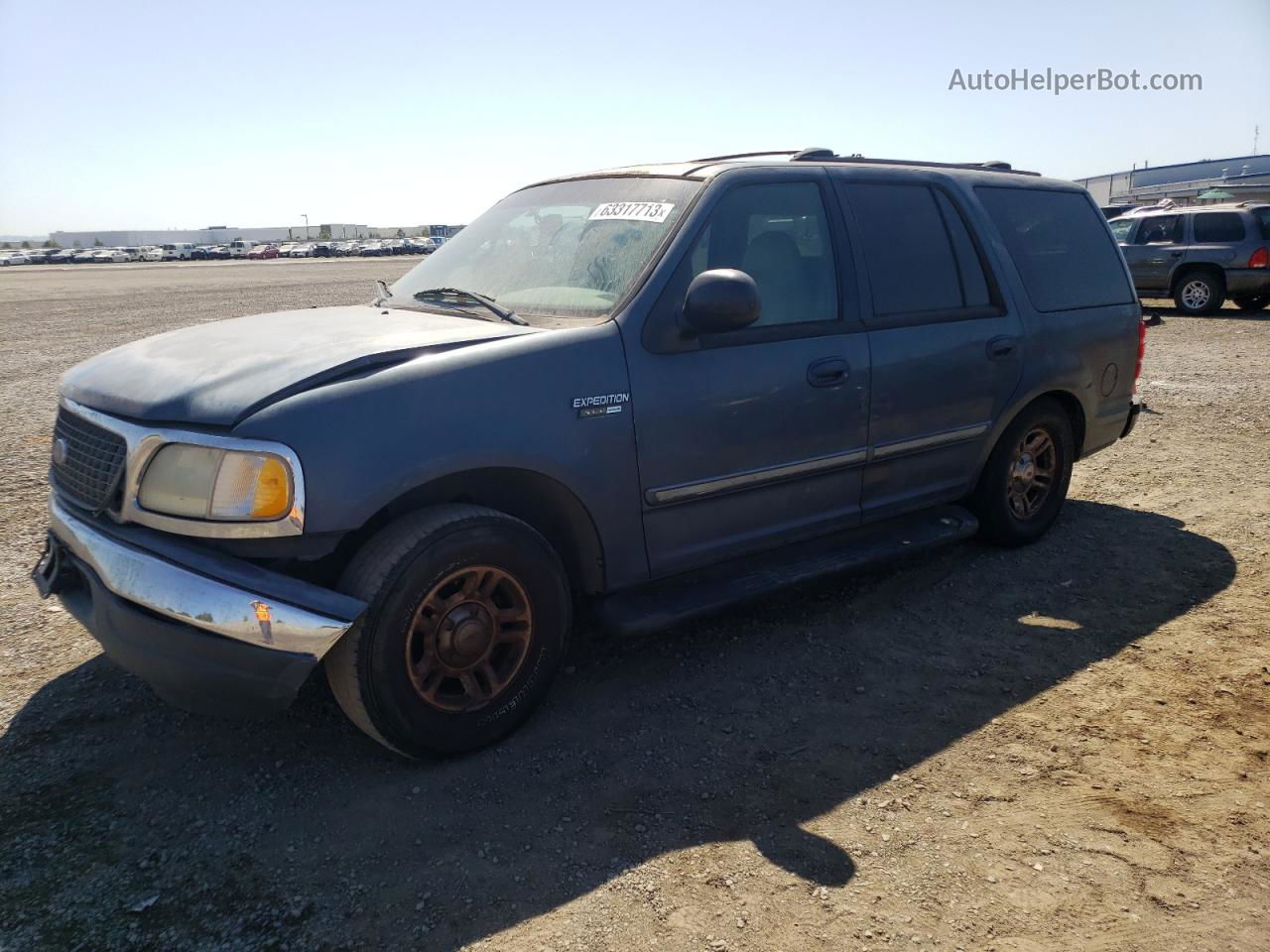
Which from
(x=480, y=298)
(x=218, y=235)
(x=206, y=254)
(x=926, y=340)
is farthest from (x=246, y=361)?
(x=218, y=235)

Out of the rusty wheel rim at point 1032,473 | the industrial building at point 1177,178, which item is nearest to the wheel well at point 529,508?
the rusty wheel rim at point 1032,473

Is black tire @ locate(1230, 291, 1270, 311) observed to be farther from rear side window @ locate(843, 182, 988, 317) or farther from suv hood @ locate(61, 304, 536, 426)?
suv hood @ locate(61, 304, 536, 426)

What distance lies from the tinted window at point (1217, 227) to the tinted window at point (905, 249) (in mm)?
13513

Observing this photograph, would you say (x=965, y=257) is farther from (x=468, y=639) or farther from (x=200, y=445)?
(x=200, y=445)

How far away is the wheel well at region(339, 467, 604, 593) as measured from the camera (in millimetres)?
3012

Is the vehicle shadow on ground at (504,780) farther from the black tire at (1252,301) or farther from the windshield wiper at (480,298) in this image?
the black tire at (1252,301)

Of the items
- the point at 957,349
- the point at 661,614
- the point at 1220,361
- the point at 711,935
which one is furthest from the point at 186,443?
the point at 1220,361

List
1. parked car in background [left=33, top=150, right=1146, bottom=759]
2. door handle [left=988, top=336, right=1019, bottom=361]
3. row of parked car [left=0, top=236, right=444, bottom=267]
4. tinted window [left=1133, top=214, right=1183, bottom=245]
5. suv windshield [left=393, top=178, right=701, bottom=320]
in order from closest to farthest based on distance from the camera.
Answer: parked car in background [left=33, top=150, right=1146, bottom=759] < suv windshield [left=393, top=178, right=701, bottom=320] < door handle [left=988, top=336, right=1019, bottom=361] < tinted window [left=1133, top=214, right=1183, bottom=245] < row of parked car [left=0, top=236, right=444, bottom=267]

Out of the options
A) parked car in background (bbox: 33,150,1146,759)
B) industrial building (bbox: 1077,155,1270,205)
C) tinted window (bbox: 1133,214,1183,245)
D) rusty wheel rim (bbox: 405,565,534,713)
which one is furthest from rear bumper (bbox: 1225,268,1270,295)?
industrial building (bbox: 1077,155,1270,205)

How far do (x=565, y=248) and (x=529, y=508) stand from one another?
1124mm

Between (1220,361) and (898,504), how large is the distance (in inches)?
345

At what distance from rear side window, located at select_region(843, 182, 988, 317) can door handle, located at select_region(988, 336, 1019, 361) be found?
0.20 meters

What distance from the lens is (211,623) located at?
8.38 ft

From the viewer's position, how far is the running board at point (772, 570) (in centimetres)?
340
